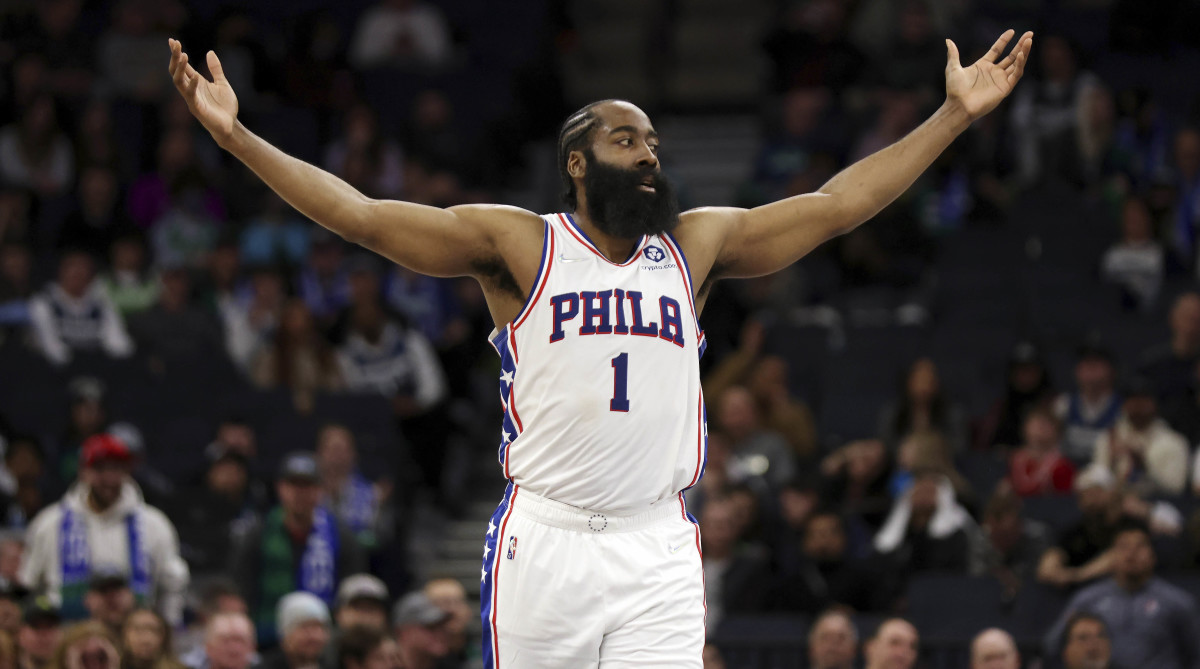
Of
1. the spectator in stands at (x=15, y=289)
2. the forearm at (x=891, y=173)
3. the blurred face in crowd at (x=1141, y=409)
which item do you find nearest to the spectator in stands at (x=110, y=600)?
the spectator in stands at (x=15, y=289)

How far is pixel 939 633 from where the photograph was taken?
8977 mm

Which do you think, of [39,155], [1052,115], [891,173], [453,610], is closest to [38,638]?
[453,610]

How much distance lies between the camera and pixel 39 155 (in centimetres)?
1417

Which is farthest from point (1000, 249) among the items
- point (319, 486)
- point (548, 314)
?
point (548, 314)

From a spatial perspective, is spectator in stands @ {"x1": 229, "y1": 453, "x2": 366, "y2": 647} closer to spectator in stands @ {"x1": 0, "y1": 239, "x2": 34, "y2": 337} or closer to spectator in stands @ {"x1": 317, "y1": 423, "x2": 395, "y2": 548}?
spectator in stands @ {"x1": 317, "y1": 423, "x2": 395, "y2": 548}

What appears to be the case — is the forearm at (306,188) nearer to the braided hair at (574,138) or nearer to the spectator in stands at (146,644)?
the braided hair at (574,138)

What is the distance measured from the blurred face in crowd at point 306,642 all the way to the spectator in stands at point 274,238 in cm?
542

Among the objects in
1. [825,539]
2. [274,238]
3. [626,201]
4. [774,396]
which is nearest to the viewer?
[626,201]

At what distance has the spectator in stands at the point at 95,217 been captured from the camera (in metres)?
13.5

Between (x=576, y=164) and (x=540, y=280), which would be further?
(x=576, y=164)

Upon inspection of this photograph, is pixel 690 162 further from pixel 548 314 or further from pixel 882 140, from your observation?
pixel 548 314

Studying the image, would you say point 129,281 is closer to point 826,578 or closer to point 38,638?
point 38,638

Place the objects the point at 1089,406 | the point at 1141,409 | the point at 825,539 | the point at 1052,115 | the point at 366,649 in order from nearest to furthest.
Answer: the point at 366,649, the point at 825,539, the point at 1141,409, the point at 1089,406, the point at 1052,115

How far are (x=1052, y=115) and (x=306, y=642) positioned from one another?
781 centimetres
